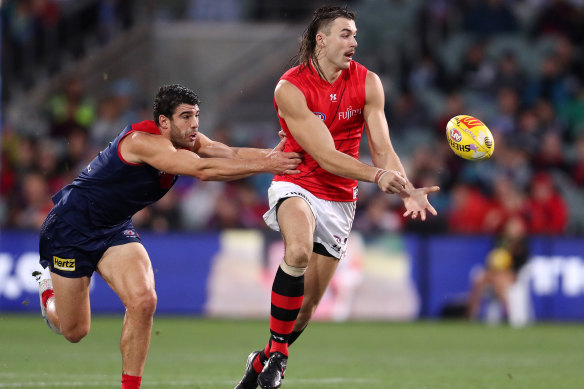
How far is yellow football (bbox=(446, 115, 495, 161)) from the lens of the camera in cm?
705

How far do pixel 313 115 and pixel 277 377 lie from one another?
1.91m

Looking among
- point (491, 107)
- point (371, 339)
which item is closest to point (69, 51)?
point (491, 107)

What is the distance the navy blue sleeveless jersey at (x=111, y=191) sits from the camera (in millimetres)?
7035

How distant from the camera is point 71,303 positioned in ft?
24.0

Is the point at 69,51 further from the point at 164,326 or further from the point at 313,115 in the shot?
the point at 313,115

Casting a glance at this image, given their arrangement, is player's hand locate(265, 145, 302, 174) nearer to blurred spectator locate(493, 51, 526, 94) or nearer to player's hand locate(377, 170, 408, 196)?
player's hand locate(377, 170, 408, 196)

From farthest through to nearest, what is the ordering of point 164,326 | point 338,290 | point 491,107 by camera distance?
point 491,107
point 338,290
point 164,326

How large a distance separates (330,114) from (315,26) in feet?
2.24

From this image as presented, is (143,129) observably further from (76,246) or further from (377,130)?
(377,130)

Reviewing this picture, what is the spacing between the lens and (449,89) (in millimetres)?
18844

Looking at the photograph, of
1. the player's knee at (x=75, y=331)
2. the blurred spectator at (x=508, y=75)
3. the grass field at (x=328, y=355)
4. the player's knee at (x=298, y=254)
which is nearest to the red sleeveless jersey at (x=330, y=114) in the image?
the player's knee at (x=298, y=254)

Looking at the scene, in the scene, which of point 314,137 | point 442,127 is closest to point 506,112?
point 442,127

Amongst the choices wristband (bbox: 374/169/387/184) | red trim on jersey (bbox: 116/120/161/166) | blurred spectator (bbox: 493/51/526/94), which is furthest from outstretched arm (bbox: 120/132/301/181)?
blurred spectator (bbox: 493/51/526/94)

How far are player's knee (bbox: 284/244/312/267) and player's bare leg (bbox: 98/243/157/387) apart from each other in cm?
99
